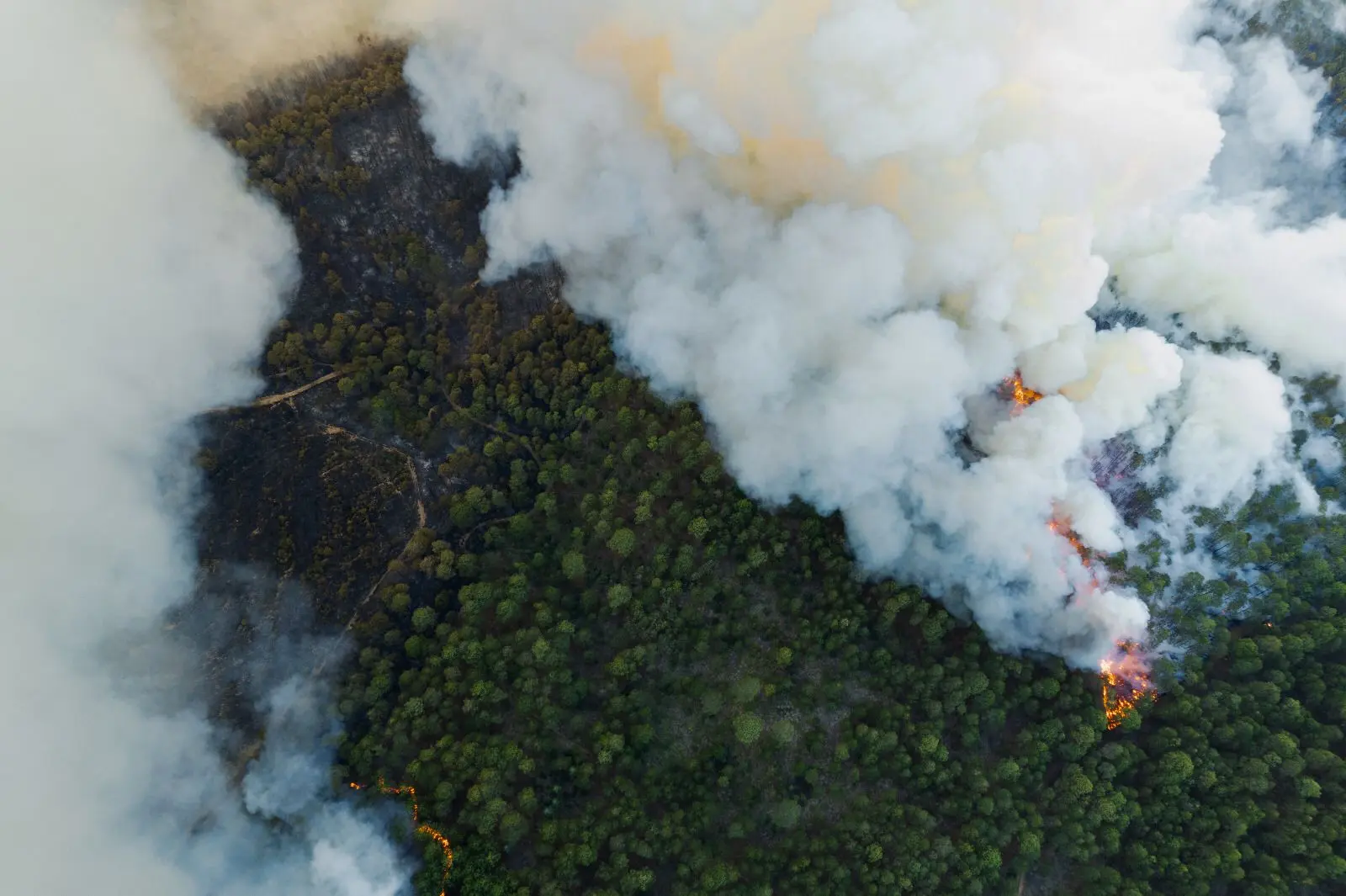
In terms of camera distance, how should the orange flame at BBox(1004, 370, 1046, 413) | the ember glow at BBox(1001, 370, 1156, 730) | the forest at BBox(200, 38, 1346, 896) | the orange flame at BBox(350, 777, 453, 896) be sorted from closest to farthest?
the orange flame at BBox(350, 777, 453, 896), the forest at BBox(200, 38, 1346, 896), the ember glow at BBox(1001, 370, 1156, 730), the orange flame at BBox(1004, 370, 1046, 413)

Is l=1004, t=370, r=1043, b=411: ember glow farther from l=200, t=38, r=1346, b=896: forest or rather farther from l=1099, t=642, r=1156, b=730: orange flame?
l=1099, t=642, r=1156, b=730: orange flame

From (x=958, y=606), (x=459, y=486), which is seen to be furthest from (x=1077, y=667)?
(x=459, y=486)

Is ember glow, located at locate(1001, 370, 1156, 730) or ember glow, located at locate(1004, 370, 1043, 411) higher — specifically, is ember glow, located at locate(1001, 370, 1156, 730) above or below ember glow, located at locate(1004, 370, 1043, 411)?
below

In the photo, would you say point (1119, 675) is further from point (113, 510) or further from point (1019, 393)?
point (113, 510)

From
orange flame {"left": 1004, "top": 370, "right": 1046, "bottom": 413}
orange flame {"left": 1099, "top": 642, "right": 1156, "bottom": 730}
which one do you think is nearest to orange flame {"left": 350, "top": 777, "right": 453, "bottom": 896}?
orange flame {"left": 1099, "top": 642, "right": 1156, "bottom": 730}

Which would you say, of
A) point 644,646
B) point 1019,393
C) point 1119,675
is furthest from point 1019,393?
point 644,646

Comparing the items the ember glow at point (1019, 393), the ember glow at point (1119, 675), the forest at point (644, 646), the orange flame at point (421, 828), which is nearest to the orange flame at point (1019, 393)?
the ember glow at point (1019, 393)

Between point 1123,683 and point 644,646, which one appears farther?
point 1123,683
